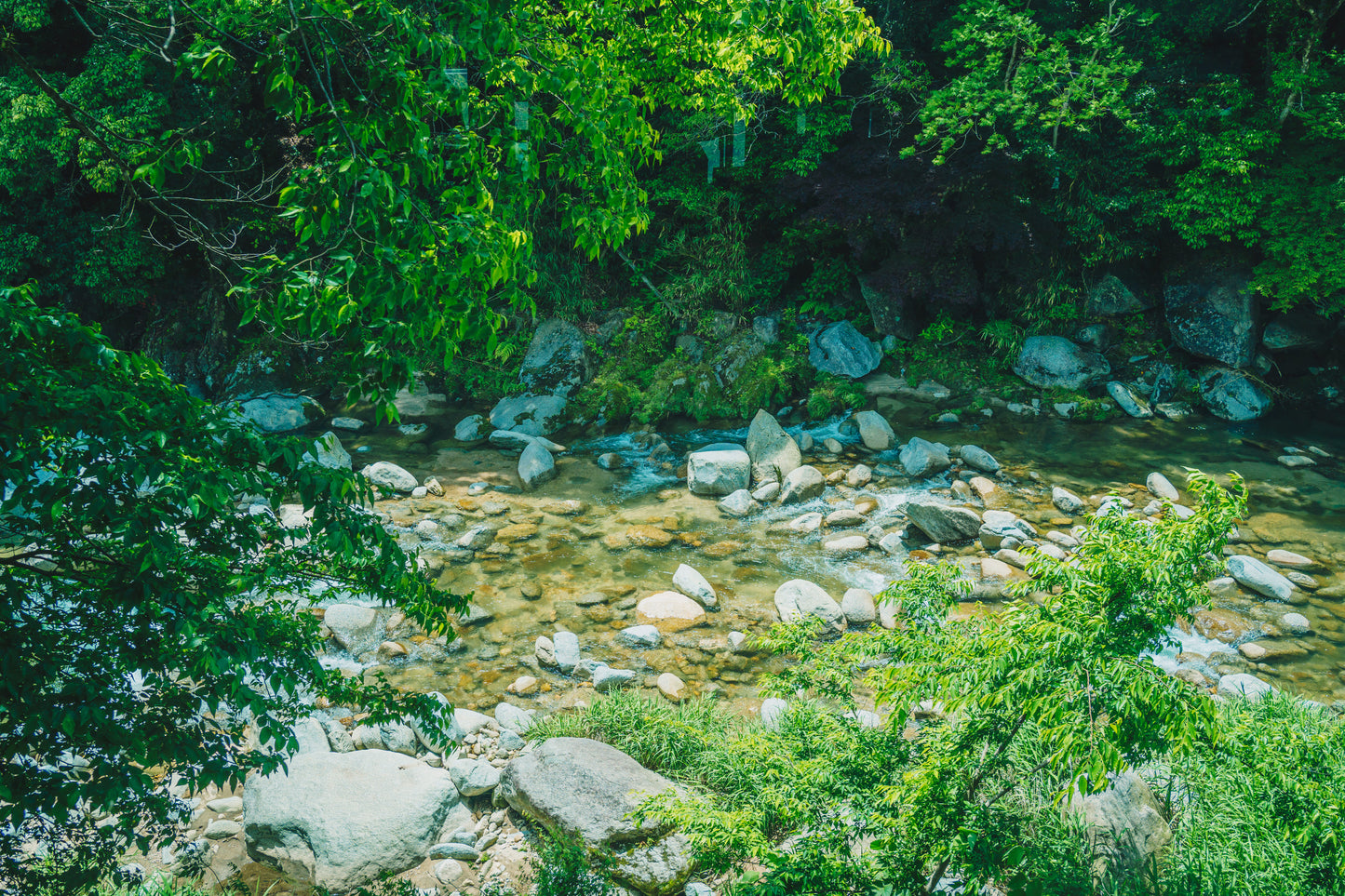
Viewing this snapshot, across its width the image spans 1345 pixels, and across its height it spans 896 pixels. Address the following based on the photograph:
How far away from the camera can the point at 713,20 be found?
161 inches

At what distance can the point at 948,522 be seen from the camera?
762cm

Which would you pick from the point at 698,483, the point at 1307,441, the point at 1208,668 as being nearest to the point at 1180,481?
the point at 1307,441

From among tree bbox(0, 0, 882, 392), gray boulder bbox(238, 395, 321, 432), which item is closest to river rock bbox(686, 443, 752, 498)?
tree bbox(0, 0, 882, 392)

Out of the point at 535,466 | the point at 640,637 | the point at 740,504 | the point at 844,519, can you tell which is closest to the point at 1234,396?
the point at 844,519

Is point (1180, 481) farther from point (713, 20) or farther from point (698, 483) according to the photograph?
point (713, 20)

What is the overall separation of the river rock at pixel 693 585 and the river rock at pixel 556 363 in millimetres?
4946

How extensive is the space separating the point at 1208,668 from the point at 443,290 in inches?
251

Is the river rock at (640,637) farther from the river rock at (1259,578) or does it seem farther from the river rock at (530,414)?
the river rock at (1259,578)

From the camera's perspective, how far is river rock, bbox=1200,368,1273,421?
34.3ft

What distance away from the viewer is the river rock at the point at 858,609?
21.0ft

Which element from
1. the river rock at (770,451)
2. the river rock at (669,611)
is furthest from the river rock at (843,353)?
the river rock at (669,611)

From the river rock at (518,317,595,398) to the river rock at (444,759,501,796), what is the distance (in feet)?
23.4

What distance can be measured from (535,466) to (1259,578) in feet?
24.6

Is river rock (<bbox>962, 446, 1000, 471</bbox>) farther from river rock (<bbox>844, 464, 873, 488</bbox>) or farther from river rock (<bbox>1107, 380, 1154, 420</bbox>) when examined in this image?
river rock (<bbox>1107, 380, 1154, 420</bbox>)
